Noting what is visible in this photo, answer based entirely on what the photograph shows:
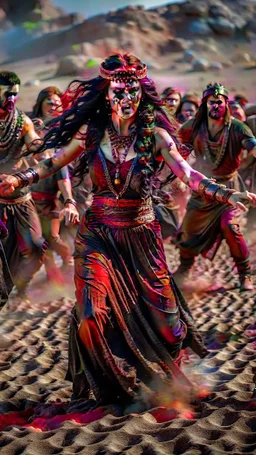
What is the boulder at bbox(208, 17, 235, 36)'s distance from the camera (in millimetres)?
49312

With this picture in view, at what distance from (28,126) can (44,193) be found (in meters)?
2.07

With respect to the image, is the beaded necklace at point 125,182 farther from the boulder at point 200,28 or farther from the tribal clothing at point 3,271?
the boulder at point 200,28

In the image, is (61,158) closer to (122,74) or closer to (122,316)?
(122,74)

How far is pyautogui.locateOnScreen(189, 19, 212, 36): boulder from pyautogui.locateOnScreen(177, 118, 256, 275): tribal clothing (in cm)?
4243

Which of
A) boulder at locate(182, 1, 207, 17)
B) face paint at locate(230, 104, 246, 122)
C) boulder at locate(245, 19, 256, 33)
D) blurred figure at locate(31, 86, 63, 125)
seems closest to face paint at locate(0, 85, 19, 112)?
blurred figure at locate(31, 86, 63, 125)

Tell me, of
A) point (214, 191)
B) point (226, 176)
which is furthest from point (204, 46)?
point (214, 191)

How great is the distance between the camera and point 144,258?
4.48 metres

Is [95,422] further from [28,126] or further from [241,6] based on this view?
[241,6]

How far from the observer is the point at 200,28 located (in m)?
49.5


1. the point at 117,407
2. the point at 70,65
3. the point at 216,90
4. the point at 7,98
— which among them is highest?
the point at 7,98

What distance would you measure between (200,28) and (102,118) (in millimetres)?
46428

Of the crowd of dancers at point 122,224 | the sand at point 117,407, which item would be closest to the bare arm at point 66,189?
the crowd of dancers at point 122,224

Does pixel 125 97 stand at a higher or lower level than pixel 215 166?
higher

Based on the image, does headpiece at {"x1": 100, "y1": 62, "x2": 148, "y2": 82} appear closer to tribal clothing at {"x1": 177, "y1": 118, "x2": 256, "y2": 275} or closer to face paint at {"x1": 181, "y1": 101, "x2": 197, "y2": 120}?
tribal clothing at {"x1": 177, "y1": 118, "x2": 256, "y2": 275}
